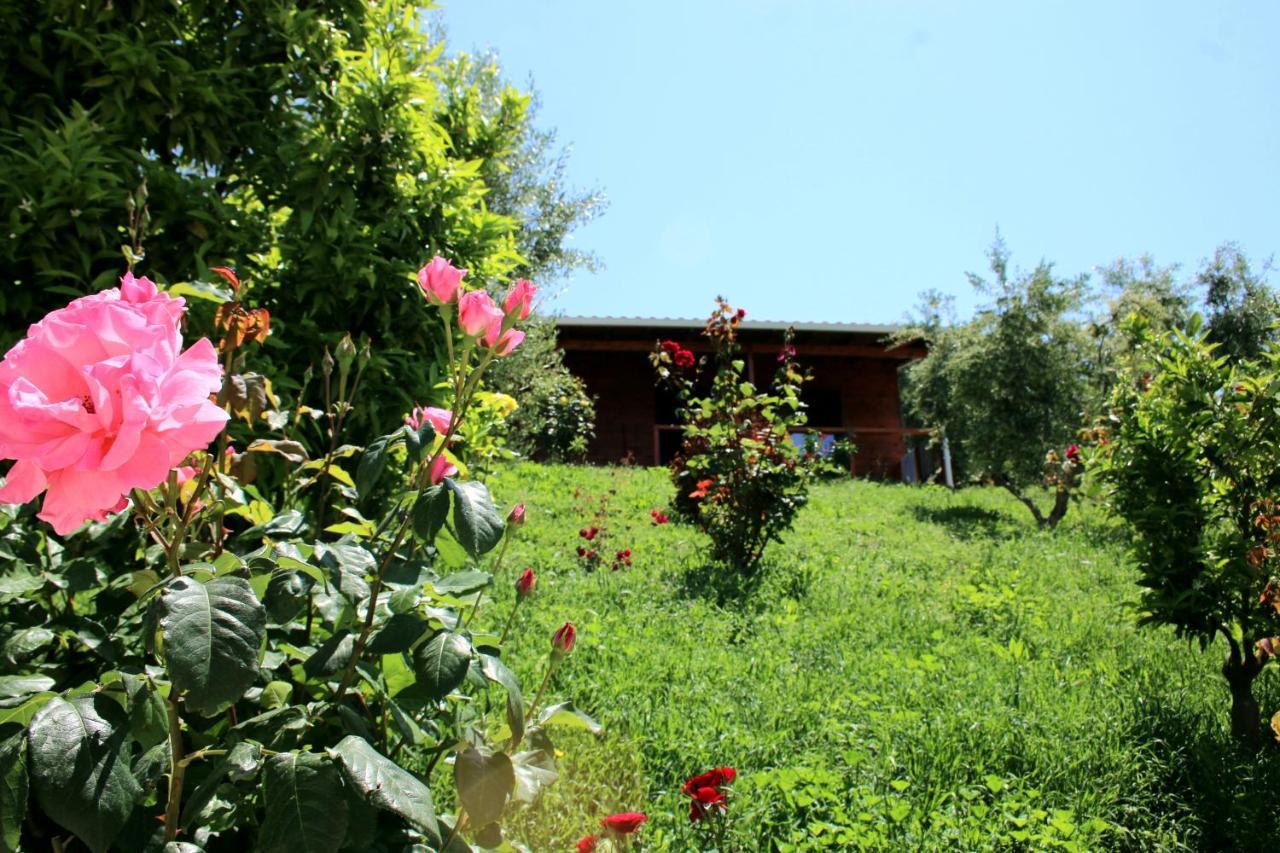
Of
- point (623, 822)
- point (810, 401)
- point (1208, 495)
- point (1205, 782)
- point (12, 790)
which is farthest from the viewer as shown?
point (810, 401)

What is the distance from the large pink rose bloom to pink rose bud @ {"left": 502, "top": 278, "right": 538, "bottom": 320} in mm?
497

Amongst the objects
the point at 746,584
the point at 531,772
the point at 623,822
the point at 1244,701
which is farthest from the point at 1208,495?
the point at 531,772

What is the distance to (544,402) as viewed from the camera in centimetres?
1205

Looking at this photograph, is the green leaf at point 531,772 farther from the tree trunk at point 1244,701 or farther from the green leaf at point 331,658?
the tree trunk at point 1244,701

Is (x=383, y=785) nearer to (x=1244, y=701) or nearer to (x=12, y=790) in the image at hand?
(x=12, y=790)

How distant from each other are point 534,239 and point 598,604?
470 inches

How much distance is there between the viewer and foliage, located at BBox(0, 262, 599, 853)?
2.85 ft

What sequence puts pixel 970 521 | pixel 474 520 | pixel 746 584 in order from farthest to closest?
pixel 970 521, pixel 746 584, pixel 474 520

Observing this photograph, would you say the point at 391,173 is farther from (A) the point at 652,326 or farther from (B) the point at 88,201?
(A) the point at 652,326

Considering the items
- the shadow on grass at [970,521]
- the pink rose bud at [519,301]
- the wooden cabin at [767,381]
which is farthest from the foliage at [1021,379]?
the pink rose bud at [519,301]

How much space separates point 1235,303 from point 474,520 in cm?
1996

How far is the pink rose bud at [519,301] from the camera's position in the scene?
124cm

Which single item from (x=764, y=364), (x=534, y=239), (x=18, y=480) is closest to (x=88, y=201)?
(x=18, y=480)

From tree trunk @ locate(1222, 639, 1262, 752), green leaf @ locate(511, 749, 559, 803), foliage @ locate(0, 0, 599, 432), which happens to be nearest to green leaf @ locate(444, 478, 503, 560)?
green leaf @ locate(511, 749, 559, 803)
